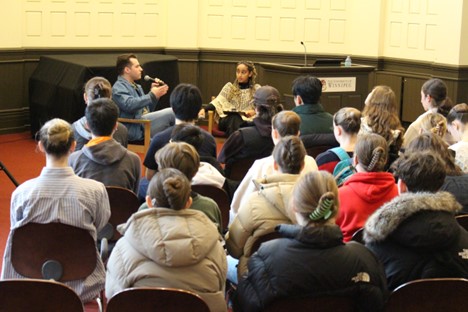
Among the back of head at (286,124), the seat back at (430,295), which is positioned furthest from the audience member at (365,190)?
the seat back at (430,295)

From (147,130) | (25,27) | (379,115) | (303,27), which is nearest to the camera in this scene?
(379,115)

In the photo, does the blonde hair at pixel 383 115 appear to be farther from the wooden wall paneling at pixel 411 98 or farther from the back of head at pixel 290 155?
the wooden wall paneling at pixel 411 98

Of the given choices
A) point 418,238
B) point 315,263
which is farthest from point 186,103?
point 315,263

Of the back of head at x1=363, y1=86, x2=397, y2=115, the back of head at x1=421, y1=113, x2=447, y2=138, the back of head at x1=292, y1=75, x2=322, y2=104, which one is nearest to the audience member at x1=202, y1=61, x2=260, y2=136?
the back of head at x1=292, y1=75, x2=322, y2=104

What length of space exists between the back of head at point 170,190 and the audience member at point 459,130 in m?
2.26

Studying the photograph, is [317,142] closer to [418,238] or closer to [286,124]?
[286,124]

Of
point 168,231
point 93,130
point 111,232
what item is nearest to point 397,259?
point 168,231

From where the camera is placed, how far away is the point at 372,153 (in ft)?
13.3

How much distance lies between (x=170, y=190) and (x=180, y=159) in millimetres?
523

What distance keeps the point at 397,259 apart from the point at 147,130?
13.5 feet

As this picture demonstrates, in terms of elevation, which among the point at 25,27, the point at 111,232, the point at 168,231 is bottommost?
the point at 111,232

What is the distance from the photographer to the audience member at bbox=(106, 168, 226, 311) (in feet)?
10.2

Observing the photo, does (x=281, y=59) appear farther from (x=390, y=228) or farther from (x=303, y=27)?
(x=390, y=228)

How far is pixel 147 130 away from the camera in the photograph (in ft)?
23.3
